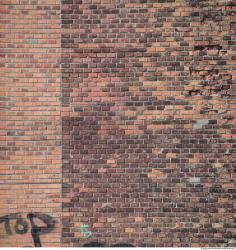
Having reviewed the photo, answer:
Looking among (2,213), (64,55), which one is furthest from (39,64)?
(2,213)

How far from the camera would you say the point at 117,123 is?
3.86 metres

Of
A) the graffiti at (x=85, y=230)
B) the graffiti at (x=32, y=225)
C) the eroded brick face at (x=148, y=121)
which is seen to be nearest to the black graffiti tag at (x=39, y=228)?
the graffiti at (x=32, y=225)

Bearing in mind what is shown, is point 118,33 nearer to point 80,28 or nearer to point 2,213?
point 80,28

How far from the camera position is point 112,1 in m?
3.87

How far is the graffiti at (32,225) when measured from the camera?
3.77 m

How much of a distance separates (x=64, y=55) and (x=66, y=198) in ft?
7.04

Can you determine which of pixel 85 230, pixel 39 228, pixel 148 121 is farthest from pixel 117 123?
pixel 39 228

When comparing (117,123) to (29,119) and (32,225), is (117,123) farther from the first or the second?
(32,225)

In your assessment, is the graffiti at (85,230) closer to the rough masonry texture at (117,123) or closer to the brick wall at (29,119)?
the rough masonry texture at (117,123)

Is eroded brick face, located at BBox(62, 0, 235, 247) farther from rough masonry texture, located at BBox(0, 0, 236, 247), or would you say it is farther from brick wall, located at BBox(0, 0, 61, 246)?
brick wall, located at BBox(0, 0, 61, 246)

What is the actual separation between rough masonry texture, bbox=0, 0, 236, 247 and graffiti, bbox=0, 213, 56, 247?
0.05 feet

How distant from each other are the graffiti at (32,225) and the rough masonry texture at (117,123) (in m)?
0.01

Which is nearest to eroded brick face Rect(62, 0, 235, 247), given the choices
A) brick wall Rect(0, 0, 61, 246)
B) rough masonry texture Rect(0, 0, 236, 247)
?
rough masonry texture Rect(0, 0, 236, 247)

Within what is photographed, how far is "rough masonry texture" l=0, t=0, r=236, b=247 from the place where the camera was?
3789 millimetres
